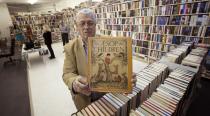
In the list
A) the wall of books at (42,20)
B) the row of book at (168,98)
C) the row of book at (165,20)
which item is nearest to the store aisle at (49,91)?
the row of book at (165,20)

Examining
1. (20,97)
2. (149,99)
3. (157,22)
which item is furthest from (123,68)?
(157,22)

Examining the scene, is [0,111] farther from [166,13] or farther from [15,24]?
[15,24]

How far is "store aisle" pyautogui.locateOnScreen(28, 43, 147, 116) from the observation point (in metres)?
2.18

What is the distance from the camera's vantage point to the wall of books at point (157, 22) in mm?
2705

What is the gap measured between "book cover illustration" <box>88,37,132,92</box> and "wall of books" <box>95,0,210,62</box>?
289 centimetres

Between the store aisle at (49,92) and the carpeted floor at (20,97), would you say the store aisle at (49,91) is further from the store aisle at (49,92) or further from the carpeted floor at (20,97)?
the carpeted floor at (20,97)

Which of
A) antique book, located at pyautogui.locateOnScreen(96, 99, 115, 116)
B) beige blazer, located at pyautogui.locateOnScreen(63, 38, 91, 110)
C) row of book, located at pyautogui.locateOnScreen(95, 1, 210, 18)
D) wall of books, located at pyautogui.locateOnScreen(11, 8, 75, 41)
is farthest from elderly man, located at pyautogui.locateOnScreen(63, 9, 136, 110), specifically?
wall of books, located at pyautogui.locateOnScreen(11, 8, 75, 41)

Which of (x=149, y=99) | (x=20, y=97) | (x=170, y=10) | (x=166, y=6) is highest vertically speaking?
(x=166, y=6)

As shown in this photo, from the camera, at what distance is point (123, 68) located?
24.9 inches

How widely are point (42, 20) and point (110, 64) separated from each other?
8.99 m

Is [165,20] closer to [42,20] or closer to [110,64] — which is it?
[110,64]

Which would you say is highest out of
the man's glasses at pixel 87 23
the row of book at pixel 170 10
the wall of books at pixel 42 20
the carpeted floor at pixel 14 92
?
the wall of books at pixel 42 20

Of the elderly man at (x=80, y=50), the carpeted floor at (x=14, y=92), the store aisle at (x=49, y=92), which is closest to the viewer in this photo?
the elderly man at (x=80, y=50)

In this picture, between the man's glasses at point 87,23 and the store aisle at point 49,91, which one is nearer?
the man's glasses at point 87,23
